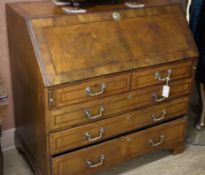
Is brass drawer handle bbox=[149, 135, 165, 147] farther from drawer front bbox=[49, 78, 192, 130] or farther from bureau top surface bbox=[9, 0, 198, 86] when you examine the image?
bureau top surface bbox=[9, 0, 198, 86]

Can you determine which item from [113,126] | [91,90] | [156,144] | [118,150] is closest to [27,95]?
[91,90]

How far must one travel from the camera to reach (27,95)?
1.74m

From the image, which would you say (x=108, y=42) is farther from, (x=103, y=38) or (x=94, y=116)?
(x=94, y=116)

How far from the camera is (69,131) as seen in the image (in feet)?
5.35

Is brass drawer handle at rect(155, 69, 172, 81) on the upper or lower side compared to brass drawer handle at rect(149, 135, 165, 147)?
upper

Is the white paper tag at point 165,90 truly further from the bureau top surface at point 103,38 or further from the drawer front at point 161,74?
the bureau top surface at point 103,38

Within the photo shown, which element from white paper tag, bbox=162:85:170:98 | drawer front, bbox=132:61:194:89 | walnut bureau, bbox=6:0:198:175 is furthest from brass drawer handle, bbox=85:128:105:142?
white paper tag, bbox=162:85:170:98

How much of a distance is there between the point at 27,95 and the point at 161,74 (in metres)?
0.74

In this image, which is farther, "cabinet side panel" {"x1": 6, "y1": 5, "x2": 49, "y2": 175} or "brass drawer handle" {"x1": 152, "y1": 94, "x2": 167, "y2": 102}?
"brass drawer handle" {"x1": 152, "y1": 94, "x2": 167, "y2": 102}

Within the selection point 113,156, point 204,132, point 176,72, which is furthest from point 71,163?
point 204,132

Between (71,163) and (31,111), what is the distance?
1.14 ft

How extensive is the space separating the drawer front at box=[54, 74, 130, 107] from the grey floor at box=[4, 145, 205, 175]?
1.98 feet

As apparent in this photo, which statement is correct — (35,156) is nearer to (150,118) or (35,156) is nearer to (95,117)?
(95,117)

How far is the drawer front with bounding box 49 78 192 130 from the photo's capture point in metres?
1.58
